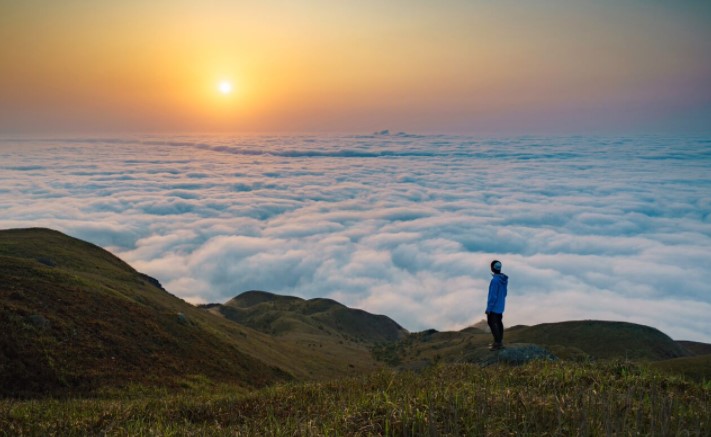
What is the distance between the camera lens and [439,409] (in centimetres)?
726

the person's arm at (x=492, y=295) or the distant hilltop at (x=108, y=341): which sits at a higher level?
the person's arm at (x=492, y=295)

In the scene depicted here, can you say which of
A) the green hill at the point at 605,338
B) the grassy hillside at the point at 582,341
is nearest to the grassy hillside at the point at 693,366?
the grassy hillside at the point at 582,341

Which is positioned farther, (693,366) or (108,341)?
(693,366)

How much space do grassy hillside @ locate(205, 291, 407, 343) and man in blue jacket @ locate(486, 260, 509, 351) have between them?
176 feet

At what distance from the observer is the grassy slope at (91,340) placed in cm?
1850

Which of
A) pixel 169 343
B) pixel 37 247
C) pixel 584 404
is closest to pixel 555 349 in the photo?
pixel 169 343

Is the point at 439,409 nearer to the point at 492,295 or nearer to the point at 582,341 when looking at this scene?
the point at 492,295

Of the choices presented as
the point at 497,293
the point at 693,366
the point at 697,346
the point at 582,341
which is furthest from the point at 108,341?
the point at 697,346

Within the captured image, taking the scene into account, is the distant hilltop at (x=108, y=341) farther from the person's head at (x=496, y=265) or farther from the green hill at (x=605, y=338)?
the person's head at (x=496, y=265)

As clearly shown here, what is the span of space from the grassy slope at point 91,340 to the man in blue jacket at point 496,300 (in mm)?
13661

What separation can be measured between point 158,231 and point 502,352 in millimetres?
159867

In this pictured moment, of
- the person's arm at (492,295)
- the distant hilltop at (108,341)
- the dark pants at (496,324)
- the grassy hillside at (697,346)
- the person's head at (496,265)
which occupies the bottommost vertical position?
the grassy hillside at (697,346)

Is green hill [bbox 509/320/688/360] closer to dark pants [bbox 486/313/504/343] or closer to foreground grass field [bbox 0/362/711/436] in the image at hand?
dark pants [bbox 486/313/504/343]

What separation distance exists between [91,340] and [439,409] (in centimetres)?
1957
